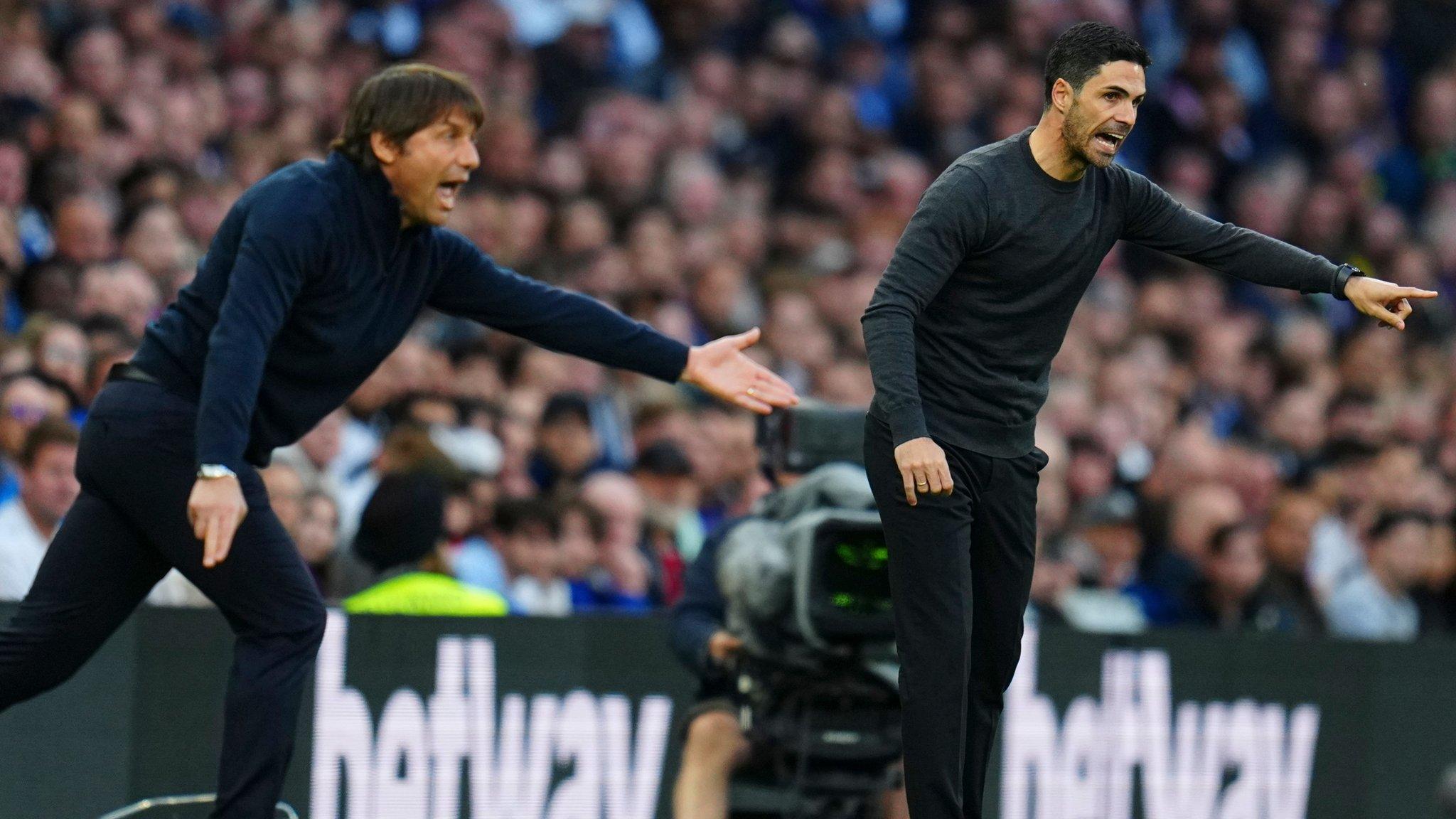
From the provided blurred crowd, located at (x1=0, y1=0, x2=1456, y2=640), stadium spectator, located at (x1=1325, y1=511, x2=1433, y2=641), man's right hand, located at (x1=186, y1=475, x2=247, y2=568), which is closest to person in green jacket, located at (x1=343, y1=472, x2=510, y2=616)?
blurred crowd, located at (x1=0, y1=0, x2=1456, y2=640)

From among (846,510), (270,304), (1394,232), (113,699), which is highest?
(1394,232)

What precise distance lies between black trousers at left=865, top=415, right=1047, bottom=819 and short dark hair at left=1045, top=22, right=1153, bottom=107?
888 mm

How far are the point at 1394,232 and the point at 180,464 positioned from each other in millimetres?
10041

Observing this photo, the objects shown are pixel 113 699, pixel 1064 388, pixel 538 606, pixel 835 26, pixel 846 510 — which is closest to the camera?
pixel 846 510

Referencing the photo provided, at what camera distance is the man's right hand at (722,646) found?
594cm

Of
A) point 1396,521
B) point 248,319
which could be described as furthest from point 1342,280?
point 1396,521

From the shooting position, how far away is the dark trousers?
4379 mm

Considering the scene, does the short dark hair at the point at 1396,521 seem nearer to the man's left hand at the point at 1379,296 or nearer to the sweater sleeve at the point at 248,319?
the man's left hand at the point at 1379,296

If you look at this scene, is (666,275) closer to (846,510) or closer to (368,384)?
(368,384)

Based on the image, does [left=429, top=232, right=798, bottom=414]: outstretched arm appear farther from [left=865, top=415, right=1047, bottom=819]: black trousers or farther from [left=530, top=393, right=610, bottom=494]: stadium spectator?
[left=530, top=393, right=610, bottom=494]: stadium spectator

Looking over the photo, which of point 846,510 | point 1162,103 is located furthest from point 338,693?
point 1162,103

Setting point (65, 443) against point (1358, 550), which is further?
point (1358, 550)

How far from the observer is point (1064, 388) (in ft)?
34.6

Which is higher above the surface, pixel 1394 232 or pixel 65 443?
pixel 1394 232
